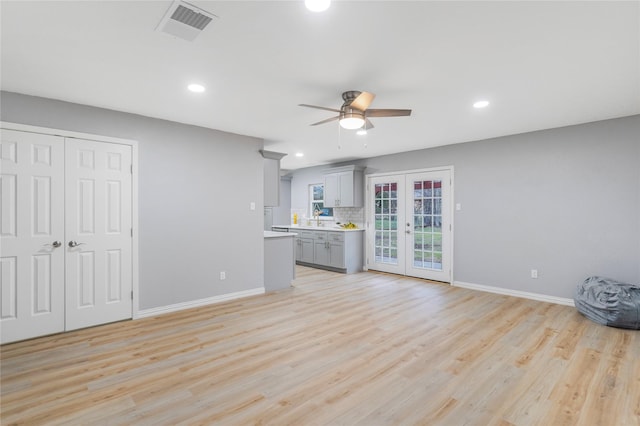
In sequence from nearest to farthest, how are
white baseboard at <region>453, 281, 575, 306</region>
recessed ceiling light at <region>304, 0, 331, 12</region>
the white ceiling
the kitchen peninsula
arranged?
recessed ceiling light at <region>304, 0, 331, 12</region> < the white ceiling < white baseboard at <region>453, 281, 575, 306</region> < the kitchen peninsula

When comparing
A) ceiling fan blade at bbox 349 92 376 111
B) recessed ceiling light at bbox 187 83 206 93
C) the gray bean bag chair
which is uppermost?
recessed ceiling light at bbox 187 83 206 93

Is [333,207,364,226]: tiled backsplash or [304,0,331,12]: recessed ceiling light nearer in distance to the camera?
[304,0,331,12]: recessed ceiling light

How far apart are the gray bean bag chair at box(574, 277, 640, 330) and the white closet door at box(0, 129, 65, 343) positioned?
600 cm

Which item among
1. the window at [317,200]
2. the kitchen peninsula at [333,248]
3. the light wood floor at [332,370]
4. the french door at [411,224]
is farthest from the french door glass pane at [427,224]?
the window at [317,200]

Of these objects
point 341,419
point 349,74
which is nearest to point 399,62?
point 349,74

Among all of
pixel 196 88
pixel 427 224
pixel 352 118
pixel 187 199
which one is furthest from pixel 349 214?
pixel 196 88

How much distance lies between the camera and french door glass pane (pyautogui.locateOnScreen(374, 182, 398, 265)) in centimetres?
644

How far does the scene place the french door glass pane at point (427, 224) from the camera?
5773mm

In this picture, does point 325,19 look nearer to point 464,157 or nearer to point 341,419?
point 341,419

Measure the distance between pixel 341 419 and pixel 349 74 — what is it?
2.63 m

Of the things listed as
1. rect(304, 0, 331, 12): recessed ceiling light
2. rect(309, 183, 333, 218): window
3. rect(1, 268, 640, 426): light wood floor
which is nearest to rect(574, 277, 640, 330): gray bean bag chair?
rect(1, 268, 640, 426): light wood floor

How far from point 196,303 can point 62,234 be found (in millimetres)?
1736

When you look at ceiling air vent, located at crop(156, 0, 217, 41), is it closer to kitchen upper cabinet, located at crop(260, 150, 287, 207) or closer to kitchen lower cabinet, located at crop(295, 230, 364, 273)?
kitchen upper cabinet, located at crop(260, 150, 287, 207)

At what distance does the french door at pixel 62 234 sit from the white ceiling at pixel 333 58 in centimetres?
62
